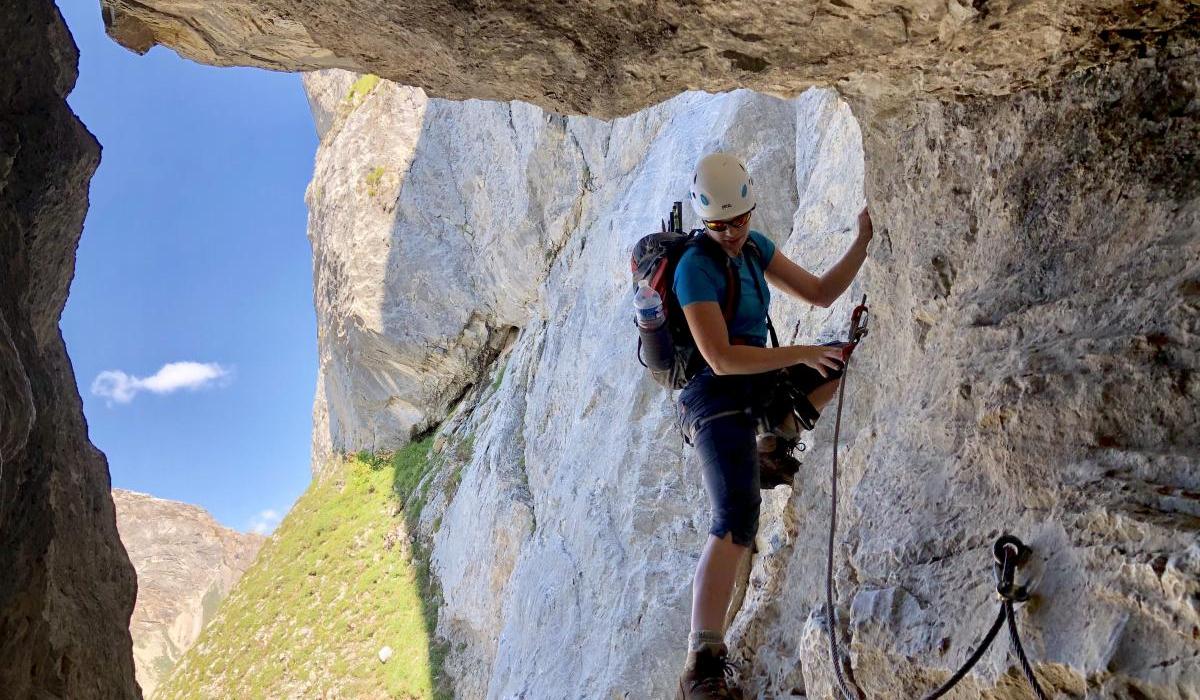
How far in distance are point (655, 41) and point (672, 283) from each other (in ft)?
4.43

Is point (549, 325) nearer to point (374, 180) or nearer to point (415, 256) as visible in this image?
point (415, 256)

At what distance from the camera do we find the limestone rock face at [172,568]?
4444 centimetres

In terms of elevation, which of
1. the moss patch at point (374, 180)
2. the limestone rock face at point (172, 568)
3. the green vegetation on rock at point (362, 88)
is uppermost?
the green vegetation on rock at point (362, 88)

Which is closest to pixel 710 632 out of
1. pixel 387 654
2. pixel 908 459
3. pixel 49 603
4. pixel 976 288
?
pixel 908 459

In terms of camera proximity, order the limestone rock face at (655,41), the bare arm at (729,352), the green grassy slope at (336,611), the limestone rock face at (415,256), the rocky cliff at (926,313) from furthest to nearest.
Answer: the limestone rock face at (415,256) → the green grassy slope at (336,611) → the bare arm at (729,352) → the limestone rock face at (655,41) → the rocky cliff at (926,313)

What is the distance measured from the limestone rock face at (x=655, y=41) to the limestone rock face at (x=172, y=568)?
45043mm

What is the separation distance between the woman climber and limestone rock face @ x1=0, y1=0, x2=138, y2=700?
3548 mm

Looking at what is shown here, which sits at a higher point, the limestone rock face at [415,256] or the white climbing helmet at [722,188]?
the limestone rock face at [415,256]

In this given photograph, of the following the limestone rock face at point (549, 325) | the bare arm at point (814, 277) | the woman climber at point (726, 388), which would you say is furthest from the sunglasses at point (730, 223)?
the limestone rock face at point (549, 325)

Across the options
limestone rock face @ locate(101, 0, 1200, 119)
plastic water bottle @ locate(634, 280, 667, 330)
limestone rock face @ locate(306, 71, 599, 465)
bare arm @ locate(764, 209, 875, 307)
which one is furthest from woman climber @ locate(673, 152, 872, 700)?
limestone rock face @ locate(306, 71, 599, 465)

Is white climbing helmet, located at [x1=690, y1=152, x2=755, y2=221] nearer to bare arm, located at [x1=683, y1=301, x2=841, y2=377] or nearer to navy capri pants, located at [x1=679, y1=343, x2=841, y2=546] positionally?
bare arm, located at [x1=683, y1=301, x2=841, y2=377]

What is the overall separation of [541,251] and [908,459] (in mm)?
17165

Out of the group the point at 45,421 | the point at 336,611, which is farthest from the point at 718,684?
the point at 336,611

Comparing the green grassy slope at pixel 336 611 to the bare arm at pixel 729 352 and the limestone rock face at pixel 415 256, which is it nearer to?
the limestone rock face at pixel 415 256
